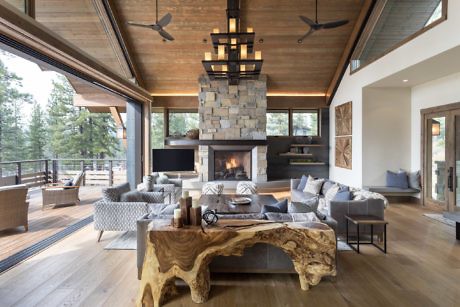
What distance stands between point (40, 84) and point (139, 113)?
172 inches

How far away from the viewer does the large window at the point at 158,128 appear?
930cm

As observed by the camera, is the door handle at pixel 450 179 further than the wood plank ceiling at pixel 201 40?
No

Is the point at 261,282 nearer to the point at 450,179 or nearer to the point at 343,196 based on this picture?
the point at 343,196

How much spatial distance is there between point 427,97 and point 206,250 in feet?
22.5

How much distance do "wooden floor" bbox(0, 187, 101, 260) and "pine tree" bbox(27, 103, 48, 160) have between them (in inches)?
95.7

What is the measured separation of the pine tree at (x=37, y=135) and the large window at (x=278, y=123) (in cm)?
815

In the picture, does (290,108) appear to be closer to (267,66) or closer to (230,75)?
(267,66)

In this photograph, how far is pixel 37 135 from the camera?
10.1 meters

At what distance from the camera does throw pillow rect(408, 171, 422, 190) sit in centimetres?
703

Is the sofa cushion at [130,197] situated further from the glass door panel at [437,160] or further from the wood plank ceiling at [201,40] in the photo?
the glass door panel at [437,160]

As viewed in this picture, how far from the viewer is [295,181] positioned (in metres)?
6.87

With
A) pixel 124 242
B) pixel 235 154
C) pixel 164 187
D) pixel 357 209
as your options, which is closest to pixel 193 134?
pixel 235 154

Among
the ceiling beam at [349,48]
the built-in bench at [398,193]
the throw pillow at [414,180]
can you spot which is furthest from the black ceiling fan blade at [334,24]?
the throw pillow at [414,180]

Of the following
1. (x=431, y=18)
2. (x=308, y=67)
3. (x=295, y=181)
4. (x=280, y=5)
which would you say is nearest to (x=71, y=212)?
(x=295, y=181)
